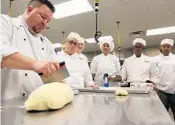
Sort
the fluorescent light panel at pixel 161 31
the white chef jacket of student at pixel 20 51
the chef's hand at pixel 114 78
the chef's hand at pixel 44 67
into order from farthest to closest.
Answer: the fluorescent light panel at pixel 161 31 → the chef's hand at pixel 114 78 → the white chef jacket of student at pixel 20 51 → the chef's hand at pixel 44 67

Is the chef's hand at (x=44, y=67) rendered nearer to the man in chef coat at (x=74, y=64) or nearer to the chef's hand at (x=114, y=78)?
the man in chef coat at (x=74, y=64)

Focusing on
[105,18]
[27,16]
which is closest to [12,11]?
[105,18]

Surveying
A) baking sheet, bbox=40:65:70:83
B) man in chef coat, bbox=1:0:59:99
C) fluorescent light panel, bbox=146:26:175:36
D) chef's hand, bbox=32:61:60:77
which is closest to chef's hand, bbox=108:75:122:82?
man in chef coat, bbox=1:0:59:99

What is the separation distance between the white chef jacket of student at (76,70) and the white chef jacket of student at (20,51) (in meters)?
1.21

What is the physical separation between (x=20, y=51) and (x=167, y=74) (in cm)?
278

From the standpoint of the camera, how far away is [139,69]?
3.50 metres

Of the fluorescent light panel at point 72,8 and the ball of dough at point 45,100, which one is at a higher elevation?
the fluorescent light panel at point 72,8

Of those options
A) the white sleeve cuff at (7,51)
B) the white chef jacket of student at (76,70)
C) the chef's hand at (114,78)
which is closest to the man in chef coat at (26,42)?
the white sleeve cuff at (7,51)

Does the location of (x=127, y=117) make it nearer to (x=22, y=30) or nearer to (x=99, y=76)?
(x=22, y=30)

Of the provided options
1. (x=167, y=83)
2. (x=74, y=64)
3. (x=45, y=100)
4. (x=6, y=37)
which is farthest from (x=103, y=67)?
(x=45, y=100)

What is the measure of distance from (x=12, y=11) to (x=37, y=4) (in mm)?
3870

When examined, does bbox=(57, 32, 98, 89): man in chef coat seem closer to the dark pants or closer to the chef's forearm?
the dark pants

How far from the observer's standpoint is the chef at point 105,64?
3979mm

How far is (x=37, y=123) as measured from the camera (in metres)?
0.68
